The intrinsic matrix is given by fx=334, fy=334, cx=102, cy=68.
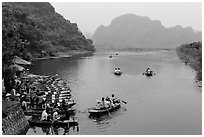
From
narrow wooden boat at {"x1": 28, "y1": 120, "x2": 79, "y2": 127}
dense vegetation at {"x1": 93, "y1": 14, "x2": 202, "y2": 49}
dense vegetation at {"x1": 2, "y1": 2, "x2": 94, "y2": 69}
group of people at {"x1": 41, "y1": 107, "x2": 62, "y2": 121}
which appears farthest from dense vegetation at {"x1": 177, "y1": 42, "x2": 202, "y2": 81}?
dense vegetation at {"x1": 93, "y1": 14, "x2": 202, "y2": 49}

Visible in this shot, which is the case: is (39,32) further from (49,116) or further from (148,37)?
(148,37)

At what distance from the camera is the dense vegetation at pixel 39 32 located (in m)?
28.9

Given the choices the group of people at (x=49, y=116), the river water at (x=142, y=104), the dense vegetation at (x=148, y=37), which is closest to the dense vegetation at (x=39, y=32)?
the group of people at (x=49, y=116)

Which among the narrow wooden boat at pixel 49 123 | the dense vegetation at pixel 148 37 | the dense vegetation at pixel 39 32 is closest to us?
the narrow wooden boat at pixel 49 123

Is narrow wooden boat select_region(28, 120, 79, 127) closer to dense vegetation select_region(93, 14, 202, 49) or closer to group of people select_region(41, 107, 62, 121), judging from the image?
group of people select_region(41, 107, 62, 121)

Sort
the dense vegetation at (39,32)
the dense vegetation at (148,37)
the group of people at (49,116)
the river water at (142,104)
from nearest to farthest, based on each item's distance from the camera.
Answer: the group of people at (49,116), the river water at (142,104), the dense vegetation at (39,32), the dense vegetation at (148,37)

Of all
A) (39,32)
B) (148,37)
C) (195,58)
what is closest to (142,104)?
(195,58)

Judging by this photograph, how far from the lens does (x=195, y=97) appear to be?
21.8 m

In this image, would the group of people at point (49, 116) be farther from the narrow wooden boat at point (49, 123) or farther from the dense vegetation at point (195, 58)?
the dense vegetation at point (195, 58)

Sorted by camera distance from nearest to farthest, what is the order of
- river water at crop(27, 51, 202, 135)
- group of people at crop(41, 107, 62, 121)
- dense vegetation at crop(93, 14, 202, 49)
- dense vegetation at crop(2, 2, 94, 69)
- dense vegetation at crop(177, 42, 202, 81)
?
group of people at crop(41, 107, 62, 121) < river water at crop(27, 51, 202, 135) < dense vegetation at crop(2, 2, 94, 69) < dense vegetation at crop(177, 42, 202, 81) < dense vegetation at crop(93, 14, 202, 49)

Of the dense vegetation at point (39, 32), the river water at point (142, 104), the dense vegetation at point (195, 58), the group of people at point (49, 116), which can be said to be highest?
the dense vegetation at point (39, 32)

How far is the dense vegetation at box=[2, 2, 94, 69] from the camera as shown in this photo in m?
28.9

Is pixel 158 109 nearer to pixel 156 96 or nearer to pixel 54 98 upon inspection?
pixel 156 96

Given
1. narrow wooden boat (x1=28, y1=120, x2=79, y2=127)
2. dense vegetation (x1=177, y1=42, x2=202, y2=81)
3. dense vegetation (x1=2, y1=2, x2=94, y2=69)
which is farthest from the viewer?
dense vegetation (x1=177, y1=42, x2=202, y2=81)
